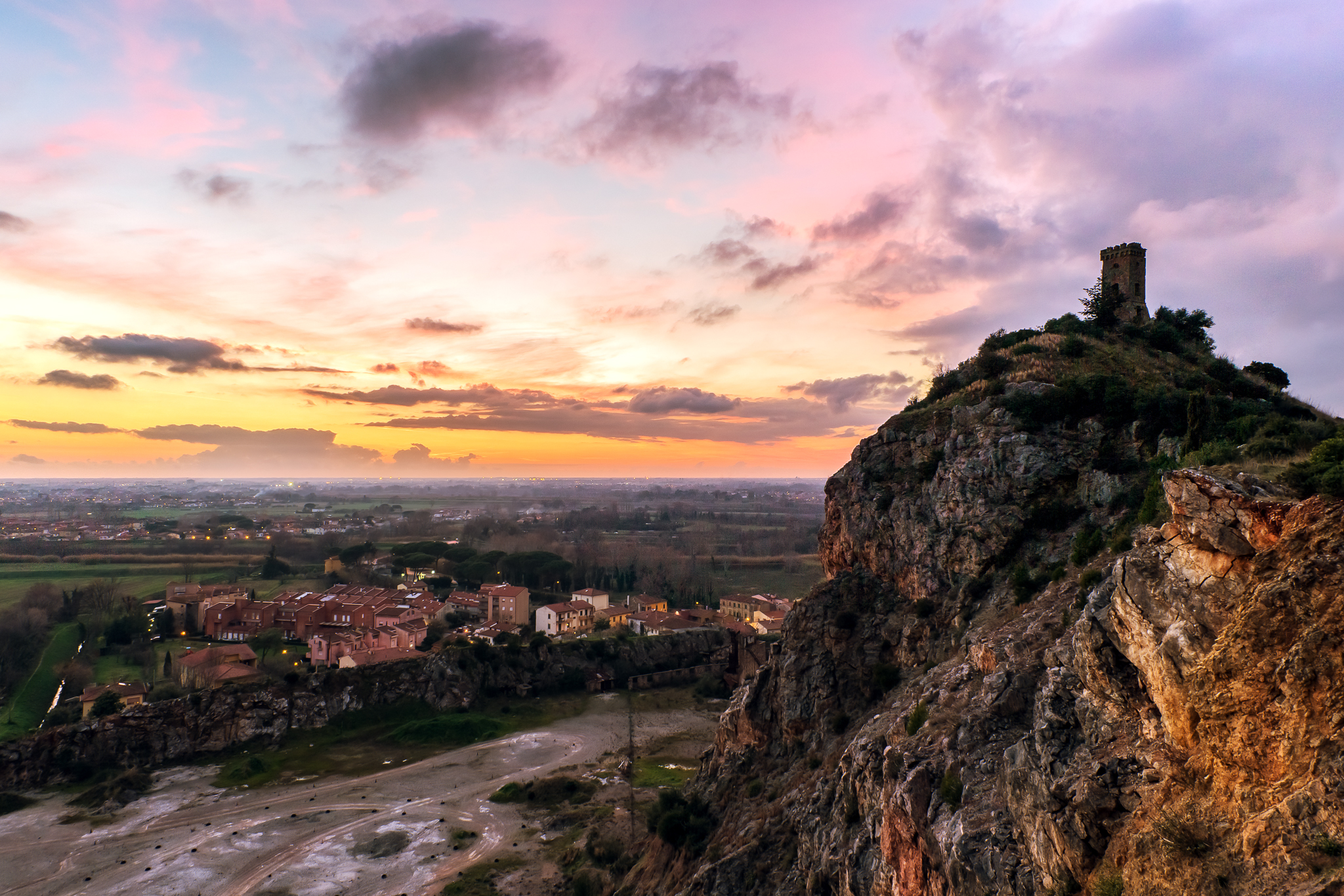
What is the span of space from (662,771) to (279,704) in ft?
102

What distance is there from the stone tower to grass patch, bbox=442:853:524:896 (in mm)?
43825

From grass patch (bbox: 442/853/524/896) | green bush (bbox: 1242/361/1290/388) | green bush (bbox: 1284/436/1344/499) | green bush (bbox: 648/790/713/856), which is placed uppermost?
green bush (bbox: 1242/361/1290/388)

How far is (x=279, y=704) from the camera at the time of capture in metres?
51.7

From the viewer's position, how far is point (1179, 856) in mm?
9500

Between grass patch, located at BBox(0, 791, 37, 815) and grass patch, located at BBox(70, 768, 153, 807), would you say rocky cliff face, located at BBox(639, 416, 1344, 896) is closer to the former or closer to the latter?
grass patch, located at BBox(70, 768, 153, 807)

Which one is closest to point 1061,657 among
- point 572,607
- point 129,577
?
point 572,607

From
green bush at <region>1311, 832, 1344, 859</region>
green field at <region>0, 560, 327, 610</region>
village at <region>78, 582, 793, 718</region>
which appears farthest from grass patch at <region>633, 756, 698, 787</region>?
green field at <region>0, 560, 327, 610</region>

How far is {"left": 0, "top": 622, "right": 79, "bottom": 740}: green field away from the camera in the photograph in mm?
50719

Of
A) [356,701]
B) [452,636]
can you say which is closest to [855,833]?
[356,701]

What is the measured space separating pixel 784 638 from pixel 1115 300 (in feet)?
85.1

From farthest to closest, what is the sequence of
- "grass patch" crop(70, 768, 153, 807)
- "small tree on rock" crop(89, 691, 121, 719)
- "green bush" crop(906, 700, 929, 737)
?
"small tree on rock" crop(89, 691, 121, 719), "grass patch" crop(70, 768, 153, 807), "green bush" crop(906, 700, 929, 737)

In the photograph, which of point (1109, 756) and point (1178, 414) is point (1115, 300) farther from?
point (1109, 756)

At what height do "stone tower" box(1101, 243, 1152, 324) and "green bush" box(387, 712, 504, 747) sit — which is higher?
"stone tower" box(1101, 243, 1152, 324)

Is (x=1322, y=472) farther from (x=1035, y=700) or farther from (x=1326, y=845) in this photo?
(x=1035, y=700)
